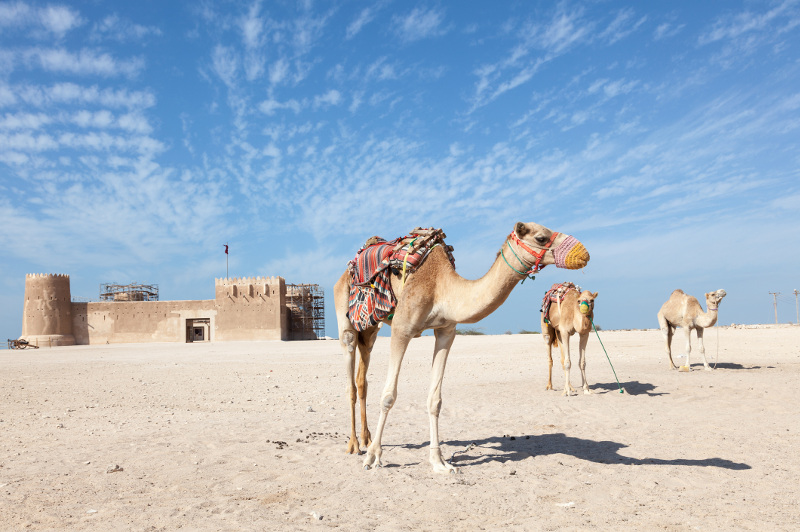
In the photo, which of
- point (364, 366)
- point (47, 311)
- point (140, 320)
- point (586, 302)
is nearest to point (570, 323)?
point (586, 302)

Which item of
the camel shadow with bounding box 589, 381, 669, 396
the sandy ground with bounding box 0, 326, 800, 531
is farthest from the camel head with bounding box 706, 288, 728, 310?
the camel shadow with bounding box 589, 381, 669, 396

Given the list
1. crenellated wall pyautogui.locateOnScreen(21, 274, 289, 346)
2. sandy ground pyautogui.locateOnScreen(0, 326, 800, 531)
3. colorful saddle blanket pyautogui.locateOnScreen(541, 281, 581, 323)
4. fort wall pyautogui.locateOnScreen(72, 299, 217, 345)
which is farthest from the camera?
fort wall pyautogui.locateOnScreen(72, 299, 217, 345)

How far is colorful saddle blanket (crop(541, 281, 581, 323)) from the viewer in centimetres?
1204

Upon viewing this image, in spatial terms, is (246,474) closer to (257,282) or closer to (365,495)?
(365,495)

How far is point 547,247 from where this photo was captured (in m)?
4.95

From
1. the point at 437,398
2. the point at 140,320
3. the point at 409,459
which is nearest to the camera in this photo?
the point at 437,398

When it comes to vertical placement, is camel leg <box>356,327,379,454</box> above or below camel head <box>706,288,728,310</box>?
below

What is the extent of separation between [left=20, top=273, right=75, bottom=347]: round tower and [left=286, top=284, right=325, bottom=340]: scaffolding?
18336 millimetres

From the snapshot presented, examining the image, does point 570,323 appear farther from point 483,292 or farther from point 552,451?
point 483,292

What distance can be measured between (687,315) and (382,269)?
12496 mm

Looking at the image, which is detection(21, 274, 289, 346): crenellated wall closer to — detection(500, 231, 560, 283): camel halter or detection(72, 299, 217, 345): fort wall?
detection(72, 299, 217, 345): fort wall

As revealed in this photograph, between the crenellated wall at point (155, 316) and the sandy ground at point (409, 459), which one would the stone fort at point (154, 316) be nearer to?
the crenellated wall at point (155, 316)

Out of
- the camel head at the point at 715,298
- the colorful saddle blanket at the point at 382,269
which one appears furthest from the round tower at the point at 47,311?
the colorful saddle blanket at the point at 382,269

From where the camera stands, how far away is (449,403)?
1009cm
